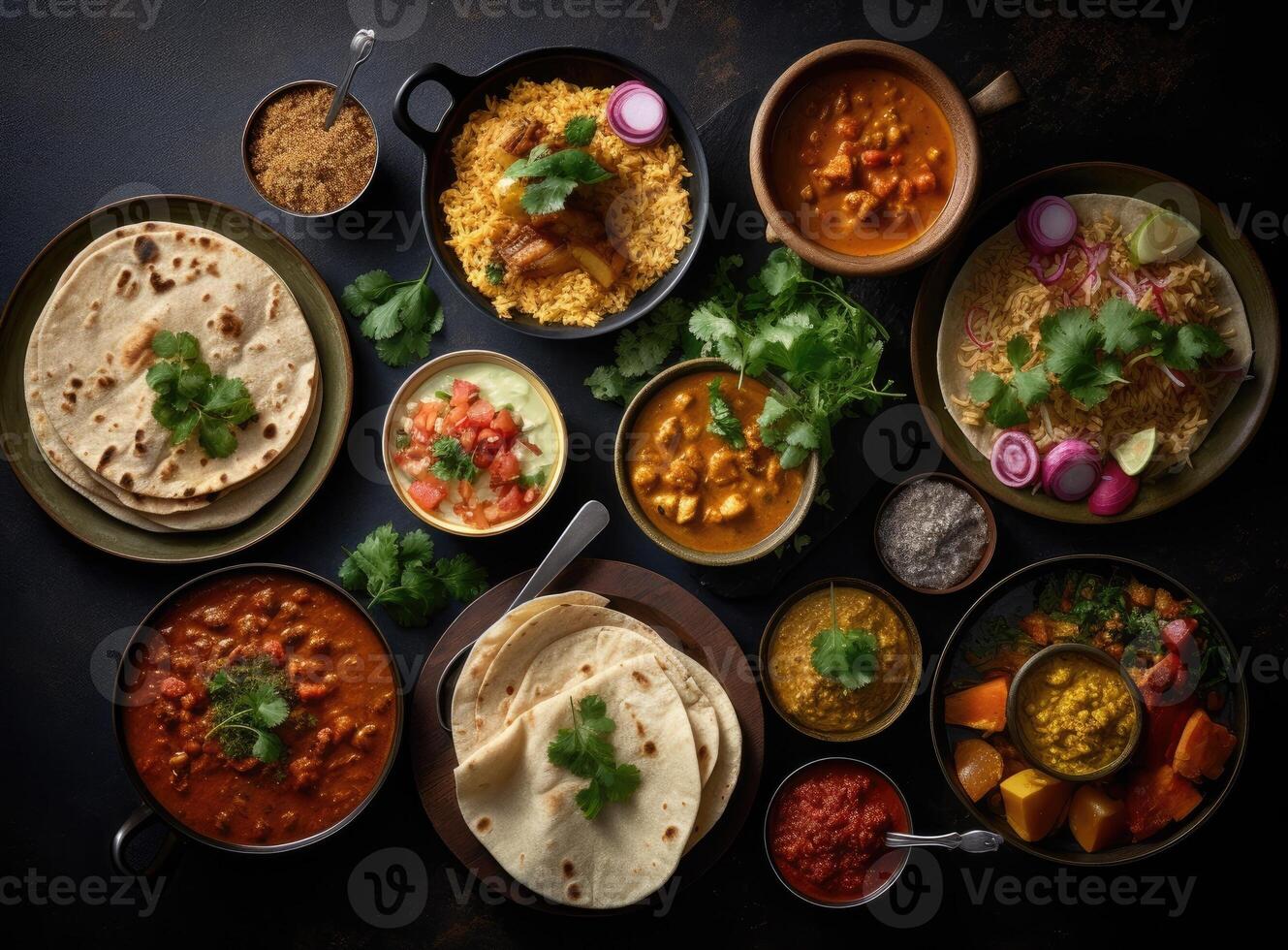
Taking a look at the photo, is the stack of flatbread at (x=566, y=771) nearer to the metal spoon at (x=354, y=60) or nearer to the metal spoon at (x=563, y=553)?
the metal spoon at (x=563, y=553)

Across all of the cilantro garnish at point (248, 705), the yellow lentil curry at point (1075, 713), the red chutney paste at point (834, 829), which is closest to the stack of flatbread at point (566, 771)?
the red chutney paste at point (834, 829)

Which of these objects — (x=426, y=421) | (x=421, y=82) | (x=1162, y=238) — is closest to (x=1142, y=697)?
(x=1162, y=238)

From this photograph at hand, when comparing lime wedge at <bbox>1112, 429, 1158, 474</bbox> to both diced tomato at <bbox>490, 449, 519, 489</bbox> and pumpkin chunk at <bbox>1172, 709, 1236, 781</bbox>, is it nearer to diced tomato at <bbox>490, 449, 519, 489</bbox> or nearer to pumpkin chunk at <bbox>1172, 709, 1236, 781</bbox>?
pumpkin chunk at <bbox>1172, 709, 1236, 781</bbox>

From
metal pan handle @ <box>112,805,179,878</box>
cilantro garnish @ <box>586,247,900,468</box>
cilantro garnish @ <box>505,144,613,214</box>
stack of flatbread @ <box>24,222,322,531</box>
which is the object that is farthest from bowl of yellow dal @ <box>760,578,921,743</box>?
metal pan handle @ <box>112,805,179,878</box>

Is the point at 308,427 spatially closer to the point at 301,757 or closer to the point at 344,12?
the point at 301,757

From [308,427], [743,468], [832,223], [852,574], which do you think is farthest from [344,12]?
[852,574]

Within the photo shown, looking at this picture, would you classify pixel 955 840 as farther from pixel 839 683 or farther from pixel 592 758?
pixel 592 758
